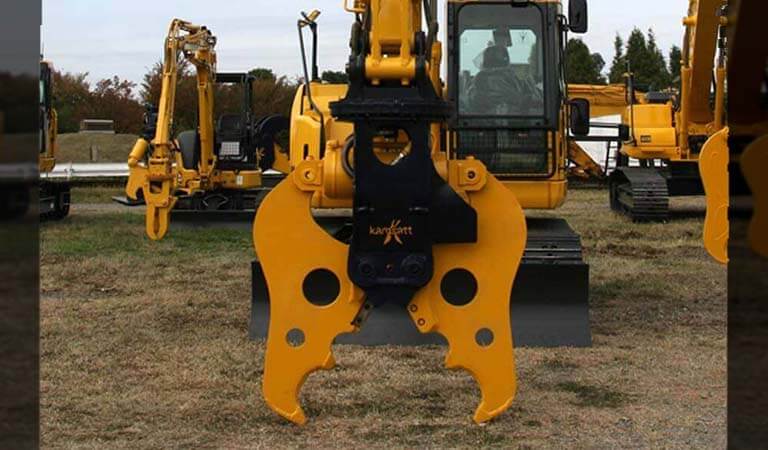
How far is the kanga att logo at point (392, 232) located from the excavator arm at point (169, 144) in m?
8.27

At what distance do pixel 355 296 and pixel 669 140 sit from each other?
42.3 feet

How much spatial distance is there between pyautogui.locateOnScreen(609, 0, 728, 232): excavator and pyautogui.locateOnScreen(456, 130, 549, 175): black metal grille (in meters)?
6.10

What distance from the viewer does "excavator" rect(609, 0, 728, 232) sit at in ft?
43.9

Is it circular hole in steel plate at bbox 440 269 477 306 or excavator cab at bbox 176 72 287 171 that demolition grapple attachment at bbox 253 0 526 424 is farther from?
excavator cab at bbox 176 72 287 171

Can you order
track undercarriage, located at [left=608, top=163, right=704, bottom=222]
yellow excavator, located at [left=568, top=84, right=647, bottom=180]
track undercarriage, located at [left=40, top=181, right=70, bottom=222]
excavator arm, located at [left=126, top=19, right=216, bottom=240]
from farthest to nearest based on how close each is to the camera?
yellow excavator, located at [left=568, top=84, right=647, bottom=180], track undercarriage, located at [left=40, top=181, right=70, bottom=222], track undercarriage, located at [left=608, top=163, right=704, bottom=222], excavator arm, located at [left=126, top=19, right=216, bottom=240]

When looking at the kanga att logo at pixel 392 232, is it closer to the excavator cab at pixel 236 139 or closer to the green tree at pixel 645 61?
the excavator cab at pixel 236 139

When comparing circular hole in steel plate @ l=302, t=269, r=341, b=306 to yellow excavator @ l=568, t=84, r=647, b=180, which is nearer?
circular hole in steel plate @ l=302, t=269, r=341, b=306

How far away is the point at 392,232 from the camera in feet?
15.0

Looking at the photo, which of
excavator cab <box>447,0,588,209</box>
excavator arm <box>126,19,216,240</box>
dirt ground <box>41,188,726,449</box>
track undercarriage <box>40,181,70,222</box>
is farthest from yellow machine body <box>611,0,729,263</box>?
track undercarriage <box>40,181,70,222</box>

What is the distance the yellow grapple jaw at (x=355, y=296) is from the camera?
458cm

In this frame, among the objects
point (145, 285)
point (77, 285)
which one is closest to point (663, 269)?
point (145, 285)

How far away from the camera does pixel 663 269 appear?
414 inches

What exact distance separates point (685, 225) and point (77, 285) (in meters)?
10.3

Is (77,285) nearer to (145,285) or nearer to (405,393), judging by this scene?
(145,285)
